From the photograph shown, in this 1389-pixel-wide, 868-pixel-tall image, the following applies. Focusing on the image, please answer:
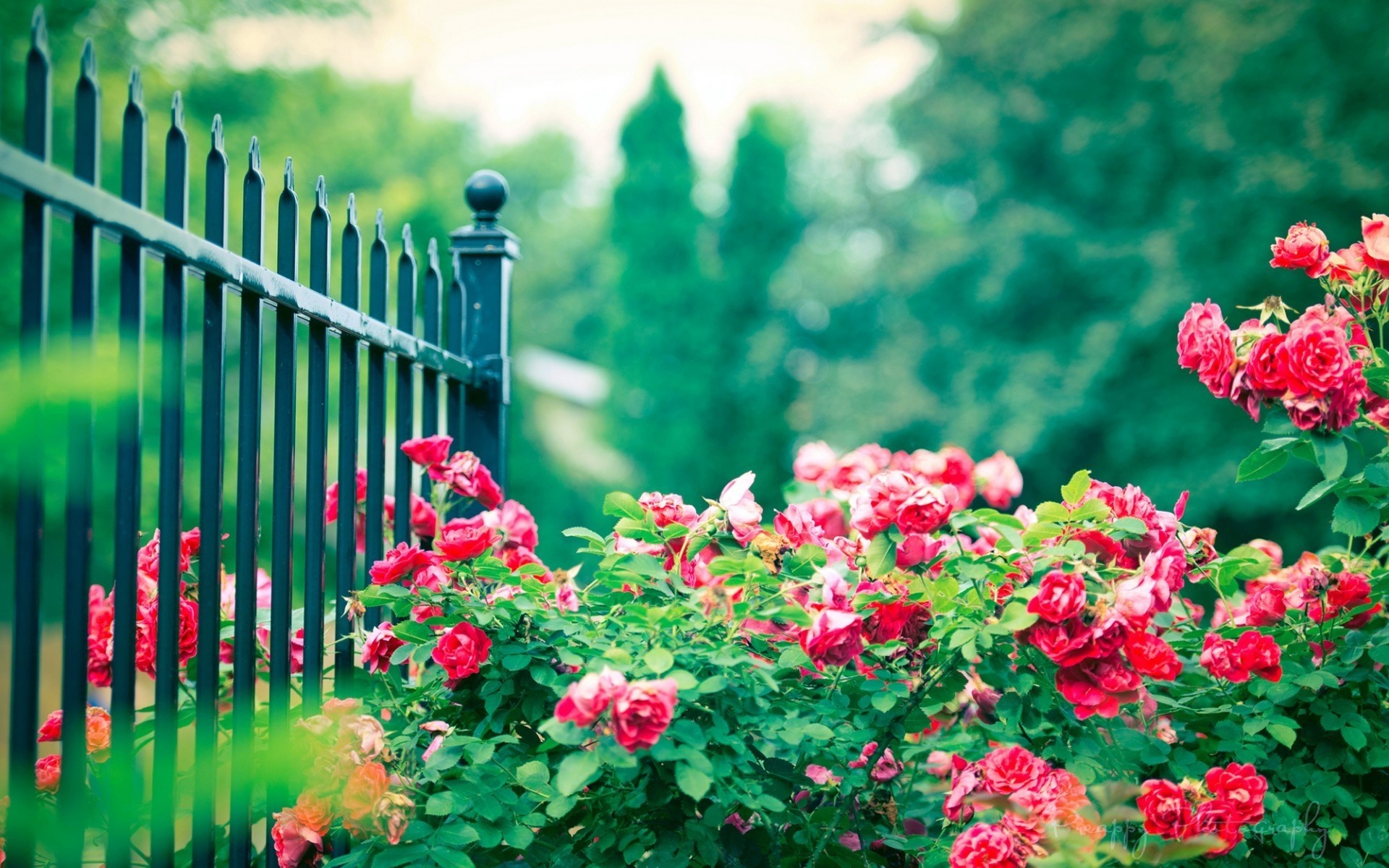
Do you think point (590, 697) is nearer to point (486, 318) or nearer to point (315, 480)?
point (315, 480)

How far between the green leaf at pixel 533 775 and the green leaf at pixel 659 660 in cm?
25

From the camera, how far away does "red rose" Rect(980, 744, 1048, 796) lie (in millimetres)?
1442

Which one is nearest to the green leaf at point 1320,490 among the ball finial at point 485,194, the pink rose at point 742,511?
the pink rose at point 742,511

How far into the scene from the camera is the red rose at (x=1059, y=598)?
135 cm

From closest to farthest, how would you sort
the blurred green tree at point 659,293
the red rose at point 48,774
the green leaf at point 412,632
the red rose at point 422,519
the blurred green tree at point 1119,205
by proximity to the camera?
the red rose at point 48,774
the green leaf at point 412,632
the red rose at point 422,519
the blurred green tree at point 1119,205
the blurred green tree at point 659,293

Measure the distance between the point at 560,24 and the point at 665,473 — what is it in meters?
21.7

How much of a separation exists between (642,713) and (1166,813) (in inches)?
32.4

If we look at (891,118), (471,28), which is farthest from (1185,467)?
(471,28)

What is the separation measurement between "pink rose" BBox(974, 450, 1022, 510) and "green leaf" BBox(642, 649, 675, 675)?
1308 millimetres

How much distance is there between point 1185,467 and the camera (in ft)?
34.4

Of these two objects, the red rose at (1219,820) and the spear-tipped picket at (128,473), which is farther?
the red rose at (1219,820)

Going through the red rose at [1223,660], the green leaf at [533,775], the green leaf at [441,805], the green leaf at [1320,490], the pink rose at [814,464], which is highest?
the pink rose at [814,464]

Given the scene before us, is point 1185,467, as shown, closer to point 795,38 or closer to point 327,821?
point 327,821

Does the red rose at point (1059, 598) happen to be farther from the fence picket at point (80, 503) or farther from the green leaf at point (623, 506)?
the fence picket at point (80, 503)
